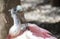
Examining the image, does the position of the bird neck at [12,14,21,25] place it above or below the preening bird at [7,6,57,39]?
above

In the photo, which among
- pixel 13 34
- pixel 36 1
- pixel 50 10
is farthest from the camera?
pixel 36 1

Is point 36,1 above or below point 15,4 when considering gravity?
below

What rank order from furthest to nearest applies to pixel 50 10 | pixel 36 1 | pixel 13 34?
pixel 36 1, pixel 50 10, pixel 13 34

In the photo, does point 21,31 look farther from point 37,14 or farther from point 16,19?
point 37,14

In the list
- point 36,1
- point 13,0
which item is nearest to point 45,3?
point 36,1

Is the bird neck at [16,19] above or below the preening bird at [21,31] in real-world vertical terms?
above

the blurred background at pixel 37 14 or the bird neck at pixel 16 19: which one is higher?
the bird neck at pixel 16 19

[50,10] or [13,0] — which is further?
[50,10]

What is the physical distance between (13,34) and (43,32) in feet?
0.37

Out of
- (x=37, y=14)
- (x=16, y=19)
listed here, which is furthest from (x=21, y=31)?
(x=37, y=14)

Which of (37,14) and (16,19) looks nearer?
(16,19)

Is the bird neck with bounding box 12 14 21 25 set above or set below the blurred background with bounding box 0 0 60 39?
above

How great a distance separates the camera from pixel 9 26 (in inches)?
28.9

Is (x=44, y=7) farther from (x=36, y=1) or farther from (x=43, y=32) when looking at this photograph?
(x=43, y=32)
